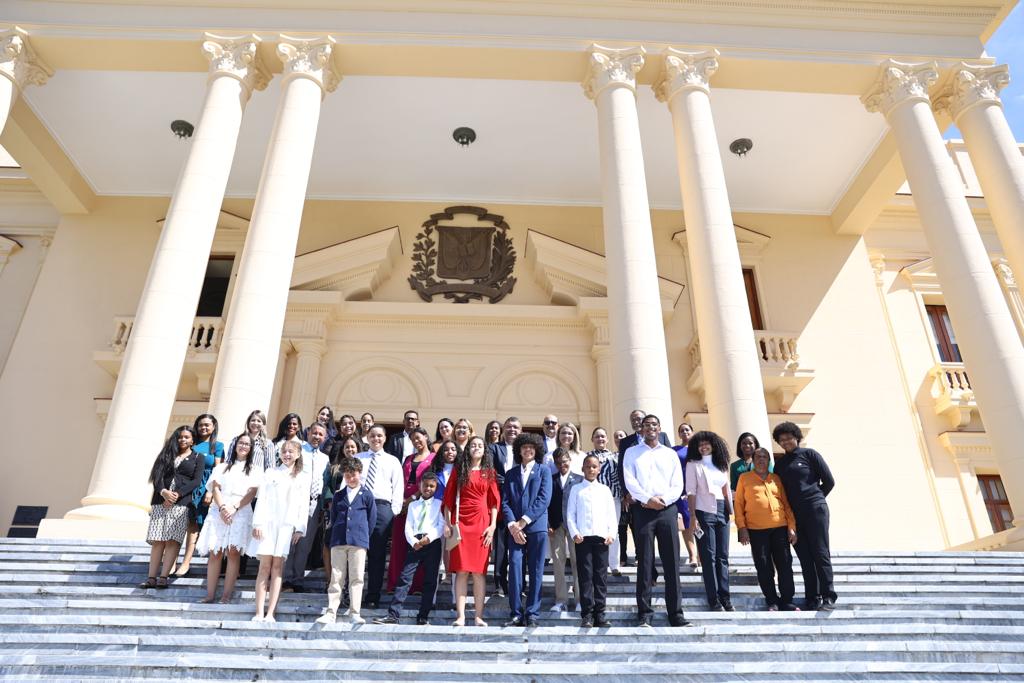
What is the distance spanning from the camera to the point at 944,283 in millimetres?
11547

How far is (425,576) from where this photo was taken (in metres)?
5.68

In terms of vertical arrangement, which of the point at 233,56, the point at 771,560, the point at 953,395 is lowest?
the point at 771,560

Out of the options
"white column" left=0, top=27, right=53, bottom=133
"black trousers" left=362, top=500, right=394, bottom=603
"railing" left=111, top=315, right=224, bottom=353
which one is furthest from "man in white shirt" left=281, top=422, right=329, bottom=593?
"white column" left=0, top=27, right=53, bottom=133

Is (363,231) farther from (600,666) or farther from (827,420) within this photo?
(600,666)

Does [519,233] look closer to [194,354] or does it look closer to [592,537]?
[194,354]

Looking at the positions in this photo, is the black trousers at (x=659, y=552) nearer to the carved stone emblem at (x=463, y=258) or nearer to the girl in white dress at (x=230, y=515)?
the girl in white dress at (x=230, y=515)

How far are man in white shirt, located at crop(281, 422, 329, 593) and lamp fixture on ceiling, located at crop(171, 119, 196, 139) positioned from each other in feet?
42.2

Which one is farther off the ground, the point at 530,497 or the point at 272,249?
the point at 272,249

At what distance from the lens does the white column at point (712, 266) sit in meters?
9.85

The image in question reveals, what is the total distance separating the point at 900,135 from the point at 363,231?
1266 cm

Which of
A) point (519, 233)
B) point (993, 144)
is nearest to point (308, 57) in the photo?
point (519, 233)

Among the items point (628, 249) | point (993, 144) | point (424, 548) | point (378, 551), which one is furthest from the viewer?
point (993, 144)

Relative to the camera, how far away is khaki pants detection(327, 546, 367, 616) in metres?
5.47

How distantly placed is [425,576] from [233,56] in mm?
10872
